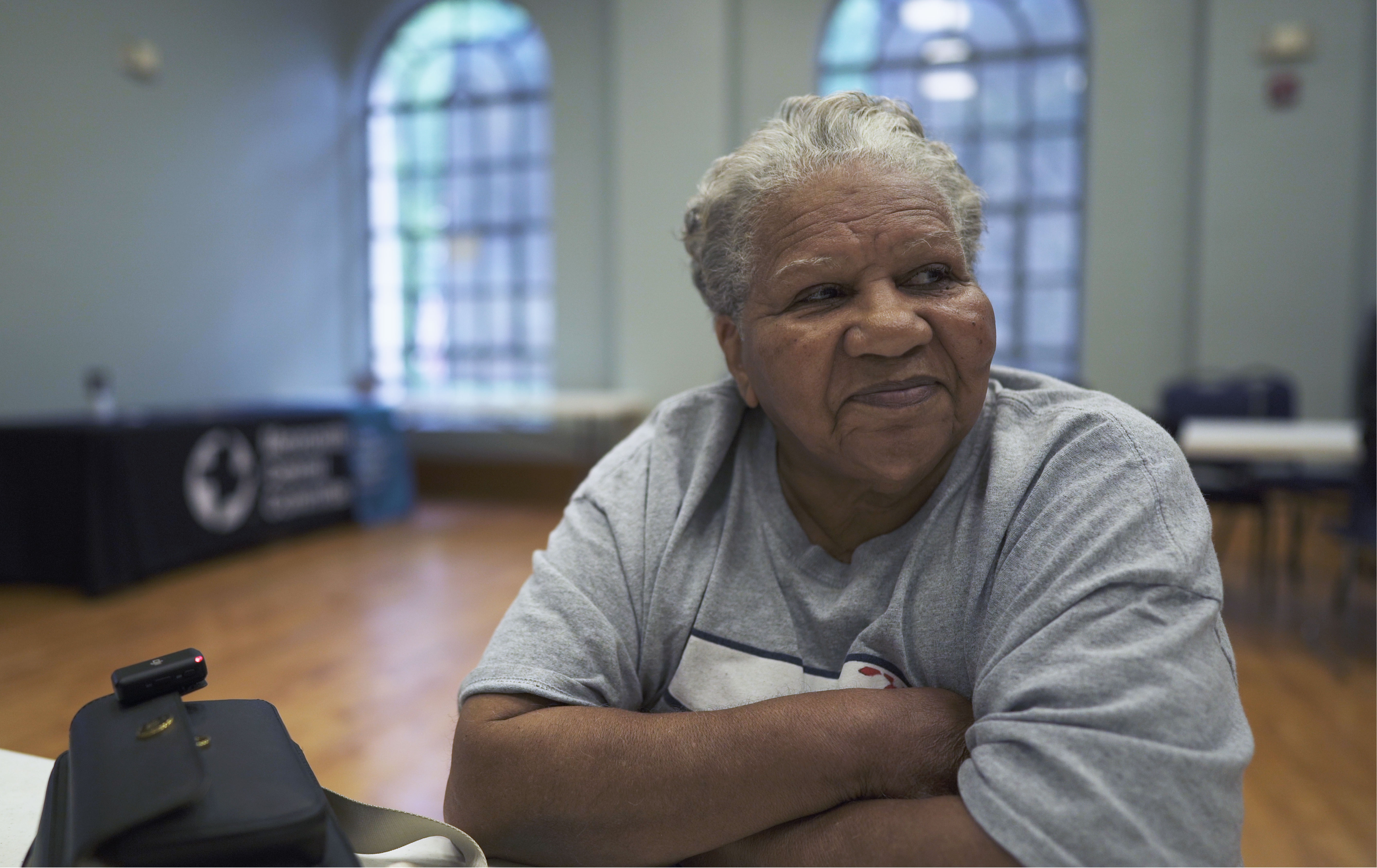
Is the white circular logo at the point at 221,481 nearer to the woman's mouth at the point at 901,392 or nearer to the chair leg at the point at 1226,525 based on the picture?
the woman's mouth at the point at 901,392

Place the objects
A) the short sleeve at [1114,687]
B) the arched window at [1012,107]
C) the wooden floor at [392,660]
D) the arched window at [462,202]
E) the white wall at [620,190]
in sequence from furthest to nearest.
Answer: the arched window at [462,202], the arched window at [1012,107], the white wall at [620,190], the wooden floor at [392,660], the short sleeve at [1114,687]

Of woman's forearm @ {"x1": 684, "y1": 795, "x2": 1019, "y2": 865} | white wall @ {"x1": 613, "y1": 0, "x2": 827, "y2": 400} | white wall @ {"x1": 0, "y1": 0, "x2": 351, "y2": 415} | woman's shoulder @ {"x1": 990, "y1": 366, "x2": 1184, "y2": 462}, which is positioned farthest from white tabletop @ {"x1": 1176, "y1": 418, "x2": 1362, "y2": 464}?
white wall @ {"x1": 0, "y1": 0, "x2": 351, "y2": 415}

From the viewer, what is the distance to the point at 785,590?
0.94m

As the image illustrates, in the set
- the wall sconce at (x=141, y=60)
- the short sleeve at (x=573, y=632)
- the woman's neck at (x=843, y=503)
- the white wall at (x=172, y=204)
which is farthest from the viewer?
the wall sconce at (x=141, y=60)

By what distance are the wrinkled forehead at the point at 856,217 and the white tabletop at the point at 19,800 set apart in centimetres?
81

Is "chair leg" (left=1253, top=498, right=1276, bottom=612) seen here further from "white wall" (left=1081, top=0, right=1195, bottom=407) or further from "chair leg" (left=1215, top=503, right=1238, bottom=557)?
"white wall" (left=1081, top=0, right=1195, bottom=407)

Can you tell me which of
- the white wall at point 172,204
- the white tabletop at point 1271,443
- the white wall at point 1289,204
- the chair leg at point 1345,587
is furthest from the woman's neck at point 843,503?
the white wall at point 1289,204

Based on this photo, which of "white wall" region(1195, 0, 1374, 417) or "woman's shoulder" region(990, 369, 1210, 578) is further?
"white wall" region(1195, 0, 1374, 417)

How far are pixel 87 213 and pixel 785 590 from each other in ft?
16.9

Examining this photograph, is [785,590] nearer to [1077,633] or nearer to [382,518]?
[1077,633]

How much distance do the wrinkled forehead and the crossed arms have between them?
431 millimetres

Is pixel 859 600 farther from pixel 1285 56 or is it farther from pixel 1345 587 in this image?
pixel 1285 56

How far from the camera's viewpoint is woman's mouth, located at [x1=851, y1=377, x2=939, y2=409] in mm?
846

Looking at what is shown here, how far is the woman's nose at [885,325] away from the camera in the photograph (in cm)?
82
